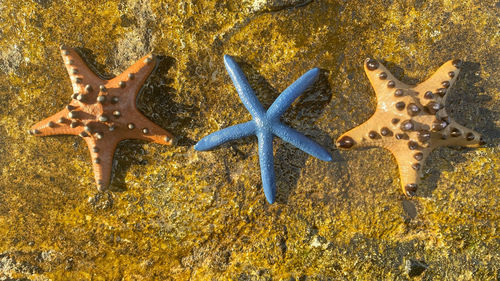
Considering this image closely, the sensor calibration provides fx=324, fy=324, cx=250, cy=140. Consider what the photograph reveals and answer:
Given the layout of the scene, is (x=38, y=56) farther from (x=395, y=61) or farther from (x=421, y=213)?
(x=421, y=213)

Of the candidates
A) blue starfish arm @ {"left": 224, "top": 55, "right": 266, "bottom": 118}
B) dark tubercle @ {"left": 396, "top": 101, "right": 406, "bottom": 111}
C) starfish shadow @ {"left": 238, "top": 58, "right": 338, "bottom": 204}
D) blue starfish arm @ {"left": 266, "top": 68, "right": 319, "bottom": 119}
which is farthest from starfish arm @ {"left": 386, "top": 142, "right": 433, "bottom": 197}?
blue starfish arm @ {"left": 224, "top": 55, "right": 266, "bottom": 118}

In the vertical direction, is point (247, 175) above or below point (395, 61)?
below

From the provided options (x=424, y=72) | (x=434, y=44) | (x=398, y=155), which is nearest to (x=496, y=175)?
(x=398, y=155)

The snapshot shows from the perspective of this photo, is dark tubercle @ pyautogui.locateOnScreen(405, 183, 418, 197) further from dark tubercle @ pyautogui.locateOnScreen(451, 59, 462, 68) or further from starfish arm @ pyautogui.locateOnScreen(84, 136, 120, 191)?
starfish arm @ pyautogui.locateOnScreen(84, 136, 120, 191)

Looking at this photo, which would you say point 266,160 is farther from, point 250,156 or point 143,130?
point 143,130

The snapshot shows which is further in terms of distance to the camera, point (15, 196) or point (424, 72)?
point (15, 196)
